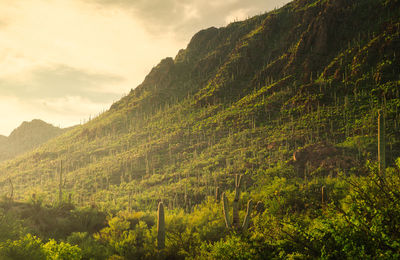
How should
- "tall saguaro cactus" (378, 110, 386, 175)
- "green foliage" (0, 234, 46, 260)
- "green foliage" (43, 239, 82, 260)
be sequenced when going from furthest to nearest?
"tall saguaro cactus" (378, 110, 386, 175) → "green foliage" (43, 239, 82, 260) → "green foliage" (0, 234, 46, 260)

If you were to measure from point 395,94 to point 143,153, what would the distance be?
2430 inches

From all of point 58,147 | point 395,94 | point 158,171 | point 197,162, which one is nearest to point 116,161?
point 158,171

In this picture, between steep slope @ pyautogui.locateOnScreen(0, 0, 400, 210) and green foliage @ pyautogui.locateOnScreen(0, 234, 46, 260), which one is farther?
steep slope @ pyautogui.locateOnScreen(0, 0, 400, 210)

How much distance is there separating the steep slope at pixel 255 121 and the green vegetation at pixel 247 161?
1.35 ft

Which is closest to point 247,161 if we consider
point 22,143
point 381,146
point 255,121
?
point 255,121

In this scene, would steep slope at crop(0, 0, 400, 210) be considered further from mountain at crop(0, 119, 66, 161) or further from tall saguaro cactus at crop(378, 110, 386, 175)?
mountain at crop(0, 119, 66, 161)

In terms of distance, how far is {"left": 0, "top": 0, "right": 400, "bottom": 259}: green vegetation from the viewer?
12.7m

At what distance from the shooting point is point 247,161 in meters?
52.5

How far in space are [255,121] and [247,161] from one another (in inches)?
754

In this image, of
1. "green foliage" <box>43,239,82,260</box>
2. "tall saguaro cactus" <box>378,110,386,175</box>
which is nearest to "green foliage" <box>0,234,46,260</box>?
"green foliage" <box>43,239,82,260</box>

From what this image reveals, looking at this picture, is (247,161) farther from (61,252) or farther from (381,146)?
(61,252)

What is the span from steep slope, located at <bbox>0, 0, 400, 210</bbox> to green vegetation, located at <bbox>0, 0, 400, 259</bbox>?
41 centimetres

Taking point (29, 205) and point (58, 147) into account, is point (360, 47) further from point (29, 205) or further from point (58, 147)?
point (58, 147)

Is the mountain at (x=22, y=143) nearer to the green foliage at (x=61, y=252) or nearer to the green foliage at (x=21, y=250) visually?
the green foliage at (x=61, y=252)
